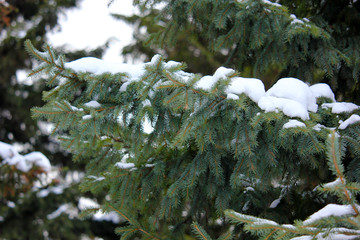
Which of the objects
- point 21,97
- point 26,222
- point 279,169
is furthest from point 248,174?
point 21,97

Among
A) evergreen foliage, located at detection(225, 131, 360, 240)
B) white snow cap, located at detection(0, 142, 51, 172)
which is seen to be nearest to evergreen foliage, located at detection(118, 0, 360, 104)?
evergreen foliage, located at detection(225, 131, 360, 240)

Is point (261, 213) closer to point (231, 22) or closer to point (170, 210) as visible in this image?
point (170, 210)

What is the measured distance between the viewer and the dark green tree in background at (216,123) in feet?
7.12

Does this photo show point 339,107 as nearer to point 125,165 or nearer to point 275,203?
point 275,203

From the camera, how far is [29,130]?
8562 millimetres

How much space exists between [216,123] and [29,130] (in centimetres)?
724

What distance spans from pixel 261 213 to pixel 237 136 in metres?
1.07

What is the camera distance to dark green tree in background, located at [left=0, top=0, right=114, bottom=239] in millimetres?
7402

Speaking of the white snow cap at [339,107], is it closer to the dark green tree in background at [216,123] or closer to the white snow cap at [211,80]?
the dark green tree in background at [216,123]

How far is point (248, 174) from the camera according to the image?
2.47m

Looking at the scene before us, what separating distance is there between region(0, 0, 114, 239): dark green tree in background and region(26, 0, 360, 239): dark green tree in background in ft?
13.1

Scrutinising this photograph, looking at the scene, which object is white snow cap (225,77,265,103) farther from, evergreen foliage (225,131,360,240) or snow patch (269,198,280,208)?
snow patch (269,198,280,208)

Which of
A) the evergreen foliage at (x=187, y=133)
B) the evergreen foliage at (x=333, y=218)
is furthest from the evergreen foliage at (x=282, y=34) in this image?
the evergreen foliage at (x=333, y=218)

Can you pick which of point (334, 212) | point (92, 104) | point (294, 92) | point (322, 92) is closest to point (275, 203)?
point (322, 92)
